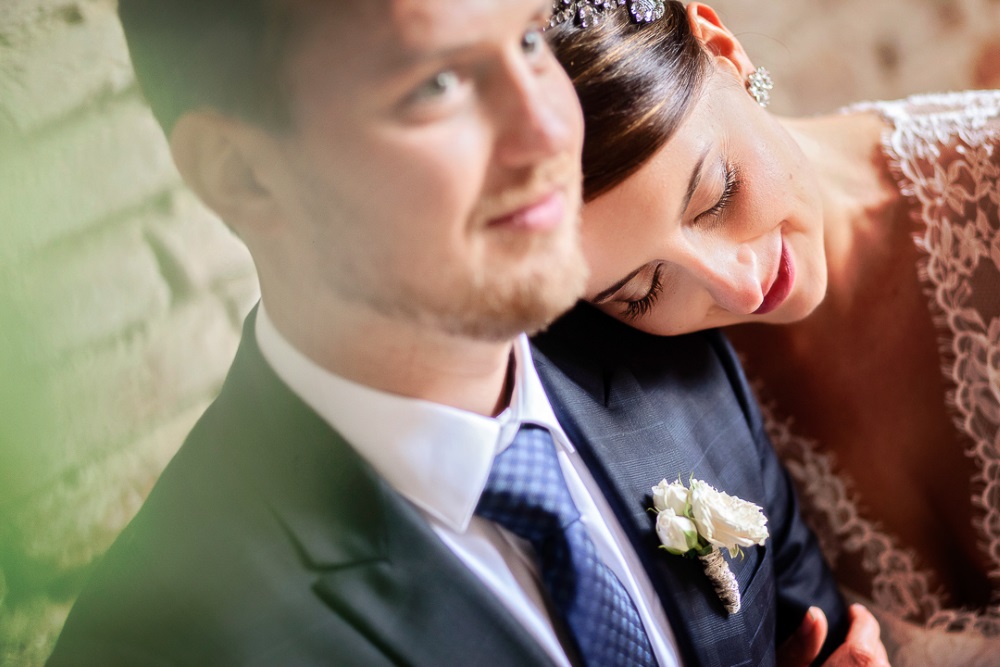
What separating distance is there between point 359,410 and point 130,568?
24cm

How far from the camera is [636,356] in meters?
1.08

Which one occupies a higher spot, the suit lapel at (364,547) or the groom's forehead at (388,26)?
the groom's forehead at (388,26)

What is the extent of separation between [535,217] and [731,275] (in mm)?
401

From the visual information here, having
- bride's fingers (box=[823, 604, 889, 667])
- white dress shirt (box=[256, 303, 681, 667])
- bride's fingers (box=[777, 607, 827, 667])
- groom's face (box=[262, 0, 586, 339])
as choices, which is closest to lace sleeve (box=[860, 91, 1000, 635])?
bride's fingers (box=[823, 604, 889, 667])

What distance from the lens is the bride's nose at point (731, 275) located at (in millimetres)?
927

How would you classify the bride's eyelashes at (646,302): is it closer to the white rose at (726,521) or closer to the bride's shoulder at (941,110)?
the white rose at (726,521)

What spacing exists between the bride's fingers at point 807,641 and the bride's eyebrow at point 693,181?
62 cm

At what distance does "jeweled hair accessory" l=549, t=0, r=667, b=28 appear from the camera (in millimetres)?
801

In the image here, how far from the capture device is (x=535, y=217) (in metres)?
0.63

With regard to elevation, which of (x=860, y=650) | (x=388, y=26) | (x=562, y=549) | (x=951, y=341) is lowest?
(x=860, y=650)

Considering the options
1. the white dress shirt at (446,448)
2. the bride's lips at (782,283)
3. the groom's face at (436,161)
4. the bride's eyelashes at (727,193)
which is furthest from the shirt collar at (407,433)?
the bride's lips at (782,283)

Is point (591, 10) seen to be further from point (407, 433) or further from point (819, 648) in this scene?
point (819, 648)

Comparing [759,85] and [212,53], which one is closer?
[212,53]

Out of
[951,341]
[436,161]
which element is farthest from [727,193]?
[951,341]
